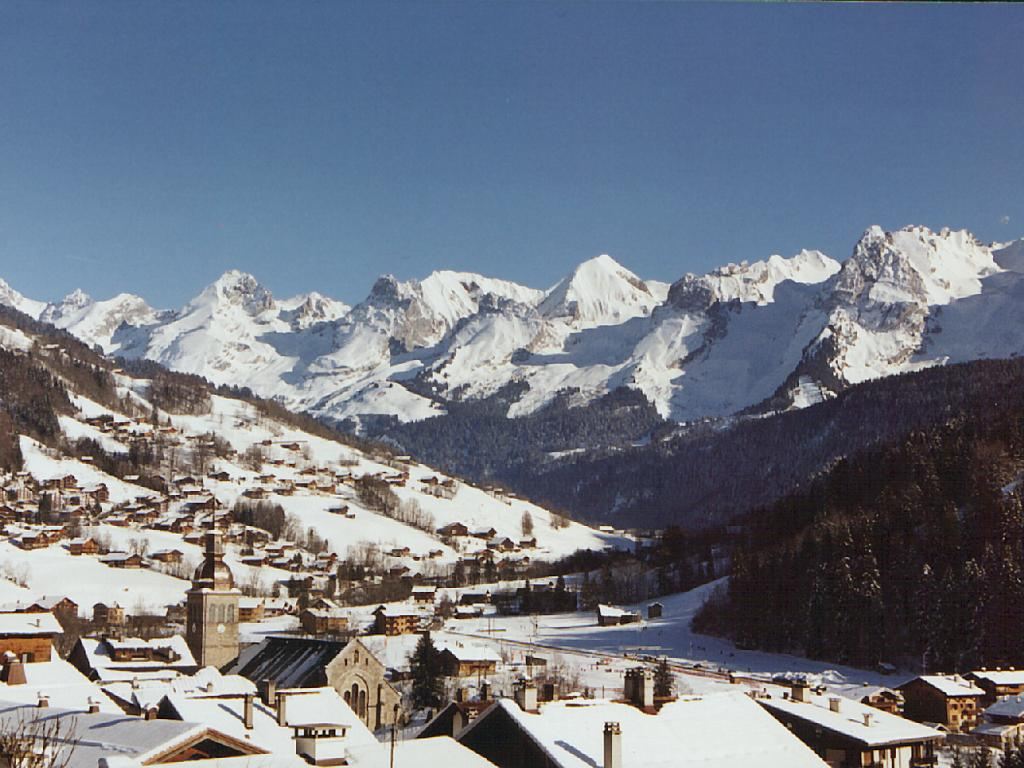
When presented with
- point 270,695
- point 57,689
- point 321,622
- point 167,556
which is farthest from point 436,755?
point 167,556

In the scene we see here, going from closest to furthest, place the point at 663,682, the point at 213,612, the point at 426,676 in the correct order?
the point at 663,682 → the point at 426,676 → the point at 213,612

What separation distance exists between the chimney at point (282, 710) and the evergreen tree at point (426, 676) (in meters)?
23.1

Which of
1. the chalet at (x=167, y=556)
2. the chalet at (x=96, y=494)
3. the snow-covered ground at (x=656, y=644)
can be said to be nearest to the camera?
the snow-covered ground at (x=656, y=644)

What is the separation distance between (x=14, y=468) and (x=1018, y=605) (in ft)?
439

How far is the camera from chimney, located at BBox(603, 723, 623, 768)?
3175cm

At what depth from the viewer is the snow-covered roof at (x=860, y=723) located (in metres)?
42.7

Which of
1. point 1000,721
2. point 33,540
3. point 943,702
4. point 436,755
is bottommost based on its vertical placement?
point 1000,721

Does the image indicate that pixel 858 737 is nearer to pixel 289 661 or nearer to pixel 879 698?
pixel 879 698

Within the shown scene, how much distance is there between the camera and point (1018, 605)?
80938 mm

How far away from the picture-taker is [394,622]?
337 feet

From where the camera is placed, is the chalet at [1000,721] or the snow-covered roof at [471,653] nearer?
the chalet at [1000,721]

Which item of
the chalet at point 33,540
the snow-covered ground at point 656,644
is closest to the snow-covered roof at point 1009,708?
the snow-covered ground at point 656,644

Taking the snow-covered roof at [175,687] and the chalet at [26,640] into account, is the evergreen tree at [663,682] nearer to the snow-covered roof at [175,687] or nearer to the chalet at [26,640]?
the snow-covered roof at [175,687]

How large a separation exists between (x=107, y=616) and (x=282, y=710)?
7056 cm
